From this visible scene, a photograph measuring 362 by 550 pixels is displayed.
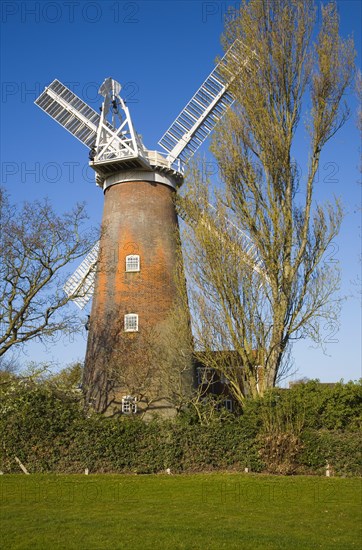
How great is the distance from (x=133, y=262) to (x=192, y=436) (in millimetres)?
7976

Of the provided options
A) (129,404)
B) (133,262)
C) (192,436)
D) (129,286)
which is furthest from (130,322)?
(192,436)

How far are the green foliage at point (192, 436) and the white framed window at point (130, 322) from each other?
14.4 ft

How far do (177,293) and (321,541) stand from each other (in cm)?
1423

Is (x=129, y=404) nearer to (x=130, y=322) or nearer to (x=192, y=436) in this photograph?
(x=130, y=322)

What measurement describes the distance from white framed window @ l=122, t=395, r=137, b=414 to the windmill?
4cm

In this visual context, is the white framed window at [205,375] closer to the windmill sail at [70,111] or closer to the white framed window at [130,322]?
the white framed window at [130,322]

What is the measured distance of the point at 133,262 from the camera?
72.7 ft

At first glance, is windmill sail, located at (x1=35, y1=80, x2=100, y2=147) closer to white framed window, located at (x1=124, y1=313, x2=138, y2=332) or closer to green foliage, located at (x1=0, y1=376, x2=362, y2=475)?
white framed window, located at (x1=124, y1=313, x2=138, y2=332)

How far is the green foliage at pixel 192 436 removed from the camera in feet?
51.3

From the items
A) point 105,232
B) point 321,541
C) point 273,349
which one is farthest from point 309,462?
point 105,232

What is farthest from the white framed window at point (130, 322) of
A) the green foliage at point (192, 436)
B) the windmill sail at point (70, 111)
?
the windmill sail at point (70, 111)

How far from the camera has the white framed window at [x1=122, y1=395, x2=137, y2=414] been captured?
20.4 meters

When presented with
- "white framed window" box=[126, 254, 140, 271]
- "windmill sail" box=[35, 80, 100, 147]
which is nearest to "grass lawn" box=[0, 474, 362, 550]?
"white framed window" box=[126, 254, 140, 271]

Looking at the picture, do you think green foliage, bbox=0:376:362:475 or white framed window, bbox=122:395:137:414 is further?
white framed window, bbox=122:395:137:414
